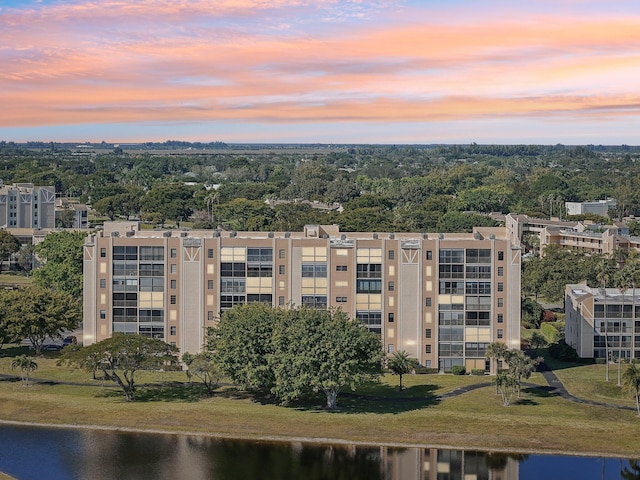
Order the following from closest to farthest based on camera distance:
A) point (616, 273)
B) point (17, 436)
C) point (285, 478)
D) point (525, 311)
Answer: point (285, 478)
point (17, 436)
point (616, 273)
point (525, 311)

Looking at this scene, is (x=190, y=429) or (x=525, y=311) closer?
(x=190, y=429)

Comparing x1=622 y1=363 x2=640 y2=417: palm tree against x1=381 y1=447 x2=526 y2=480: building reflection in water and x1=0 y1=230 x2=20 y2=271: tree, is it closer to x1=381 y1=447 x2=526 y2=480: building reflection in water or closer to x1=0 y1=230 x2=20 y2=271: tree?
x1=381 y1=447 x2=526 y2=480: building reflection in water

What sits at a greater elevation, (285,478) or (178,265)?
(178,265)

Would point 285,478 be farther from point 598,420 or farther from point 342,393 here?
point 598,420

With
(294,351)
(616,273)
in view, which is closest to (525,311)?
(616,273)

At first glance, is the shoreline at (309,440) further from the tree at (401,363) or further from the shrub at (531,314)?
the shrub at (531,314)

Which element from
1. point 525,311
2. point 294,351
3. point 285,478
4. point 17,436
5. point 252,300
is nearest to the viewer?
point 285,478

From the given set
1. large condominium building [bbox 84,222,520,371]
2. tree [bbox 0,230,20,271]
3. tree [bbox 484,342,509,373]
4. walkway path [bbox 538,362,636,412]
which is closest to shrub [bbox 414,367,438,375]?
large condominium building [bbox 84,222,520,371]

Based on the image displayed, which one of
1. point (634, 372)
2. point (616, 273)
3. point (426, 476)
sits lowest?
point (426, 476)
